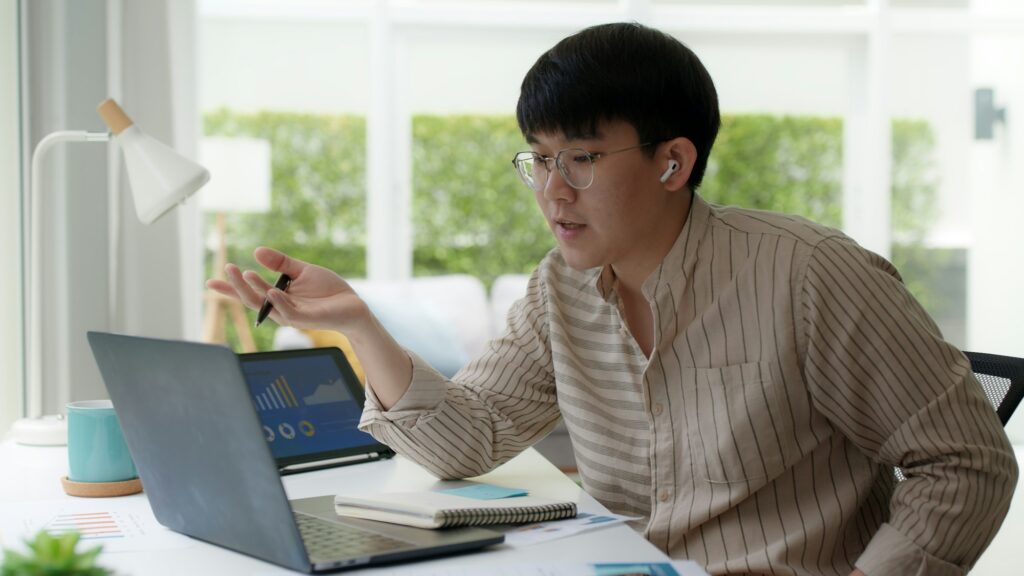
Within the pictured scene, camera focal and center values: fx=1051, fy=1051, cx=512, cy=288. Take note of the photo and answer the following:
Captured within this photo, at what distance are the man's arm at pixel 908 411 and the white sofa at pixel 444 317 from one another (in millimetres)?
2323

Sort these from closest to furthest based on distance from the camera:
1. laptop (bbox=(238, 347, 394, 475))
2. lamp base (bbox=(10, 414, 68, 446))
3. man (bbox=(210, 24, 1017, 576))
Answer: man (bbox=(210, 24, 1017, 576)) → laptop (bbox=(238, 347, 394, 475)) → lamp base (bbox=(10, 414, 68, 446))

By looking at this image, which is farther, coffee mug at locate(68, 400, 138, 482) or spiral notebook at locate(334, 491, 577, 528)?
coffee mug at locate(68, 400, 138, 482)

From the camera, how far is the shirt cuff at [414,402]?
4.64ft

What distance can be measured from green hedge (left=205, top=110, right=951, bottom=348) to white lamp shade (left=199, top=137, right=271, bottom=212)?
0.48m

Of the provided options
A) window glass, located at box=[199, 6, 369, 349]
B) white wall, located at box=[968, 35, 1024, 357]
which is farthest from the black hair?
white wall, located at box=[968, 35, 1024, 357]

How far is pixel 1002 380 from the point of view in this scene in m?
1.38

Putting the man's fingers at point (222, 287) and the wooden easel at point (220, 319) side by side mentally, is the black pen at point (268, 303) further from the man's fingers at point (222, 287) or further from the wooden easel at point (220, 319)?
the wooden easel at point (220, 319)

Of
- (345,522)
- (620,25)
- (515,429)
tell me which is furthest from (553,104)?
(345,522)

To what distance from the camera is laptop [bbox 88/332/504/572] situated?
3.16ft

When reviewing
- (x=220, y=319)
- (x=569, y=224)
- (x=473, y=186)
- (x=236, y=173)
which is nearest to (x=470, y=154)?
(x=473, y=186)

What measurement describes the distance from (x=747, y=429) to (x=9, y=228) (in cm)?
183

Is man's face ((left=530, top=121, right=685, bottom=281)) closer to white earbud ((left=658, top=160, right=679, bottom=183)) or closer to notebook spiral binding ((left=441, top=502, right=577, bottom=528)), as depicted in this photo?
white earbud ((left=658, top=160, right=679, bottom=183))

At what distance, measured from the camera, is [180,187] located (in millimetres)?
1735

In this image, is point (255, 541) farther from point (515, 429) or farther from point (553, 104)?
point (553, 104)
